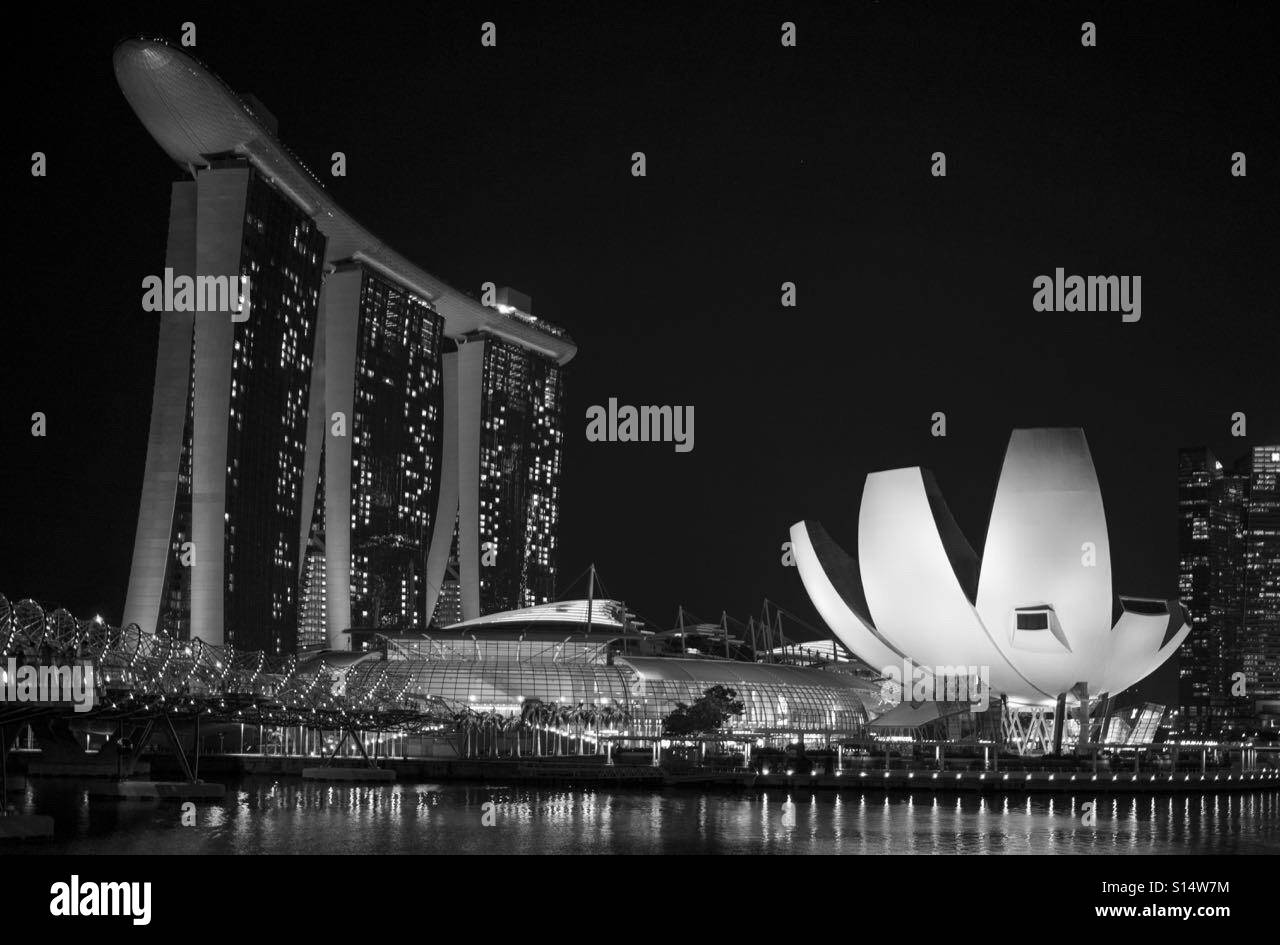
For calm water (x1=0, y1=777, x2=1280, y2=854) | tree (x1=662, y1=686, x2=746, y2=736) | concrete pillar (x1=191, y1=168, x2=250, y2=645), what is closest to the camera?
calm water (x1=0, y1=777, x2=1280, y2=854)

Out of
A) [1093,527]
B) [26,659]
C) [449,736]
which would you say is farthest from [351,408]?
[26,659]

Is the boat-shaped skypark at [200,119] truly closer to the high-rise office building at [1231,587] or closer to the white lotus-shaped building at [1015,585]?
the white lotus-shaped building at [1015,585]

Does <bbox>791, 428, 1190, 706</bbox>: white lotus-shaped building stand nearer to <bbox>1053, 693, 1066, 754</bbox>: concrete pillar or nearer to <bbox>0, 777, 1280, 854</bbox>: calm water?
<bbox>1053, 693, 1066, 754</bbox>: concrete pillar

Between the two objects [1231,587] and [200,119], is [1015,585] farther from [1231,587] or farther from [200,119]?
[1231,587]

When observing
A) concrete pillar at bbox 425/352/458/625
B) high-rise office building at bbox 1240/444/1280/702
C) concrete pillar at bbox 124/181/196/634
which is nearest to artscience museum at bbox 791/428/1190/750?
concrete pillar at bbox 124/181/196/634

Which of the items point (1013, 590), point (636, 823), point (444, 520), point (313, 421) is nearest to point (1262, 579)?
point (444, 520)
